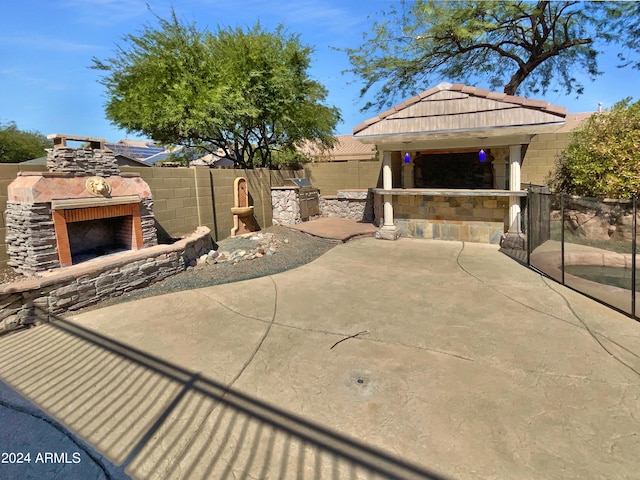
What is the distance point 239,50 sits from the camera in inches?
469

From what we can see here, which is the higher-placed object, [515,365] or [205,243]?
[205,243]

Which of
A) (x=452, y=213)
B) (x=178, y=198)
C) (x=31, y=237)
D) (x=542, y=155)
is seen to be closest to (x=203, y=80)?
(x=178, y=198)

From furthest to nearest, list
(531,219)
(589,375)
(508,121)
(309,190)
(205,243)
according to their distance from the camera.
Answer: (309,190), (205,243), (508,121), (531,219), (589,375)

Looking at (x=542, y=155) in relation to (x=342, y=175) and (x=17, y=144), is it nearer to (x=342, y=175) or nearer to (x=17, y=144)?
(x=342, y=175)

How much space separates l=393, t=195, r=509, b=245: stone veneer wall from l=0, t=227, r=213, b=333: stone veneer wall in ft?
19.9

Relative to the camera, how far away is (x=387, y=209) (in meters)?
10.1

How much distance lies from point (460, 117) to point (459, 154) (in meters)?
2.93

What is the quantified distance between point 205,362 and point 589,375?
149 inches

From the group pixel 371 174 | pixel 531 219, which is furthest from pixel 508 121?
pixel 371 174

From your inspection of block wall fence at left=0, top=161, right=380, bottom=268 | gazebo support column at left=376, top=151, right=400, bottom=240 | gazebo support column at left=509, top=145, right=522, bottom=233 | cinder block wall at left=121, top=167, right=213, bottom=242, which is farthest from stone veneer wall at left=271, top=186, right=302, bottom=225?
gazebo support column at left=509, top=145, right=522, bottom=233

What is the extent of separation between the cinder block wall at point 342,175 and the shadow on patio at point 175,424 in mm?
10932

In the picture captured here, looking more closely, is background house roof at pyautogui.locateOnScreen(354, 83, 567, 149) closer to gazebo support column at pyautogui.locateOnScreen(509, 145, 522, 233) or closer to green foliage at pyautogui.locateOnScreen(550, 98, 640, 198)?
gazebo support column at pyautogui.locateOnScreen(509, 145, 522, 233)

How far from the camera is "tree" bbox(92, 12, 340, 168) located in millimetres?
11336

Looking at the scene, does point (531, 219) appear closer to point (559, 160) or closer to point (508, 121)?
point (508, 121)
